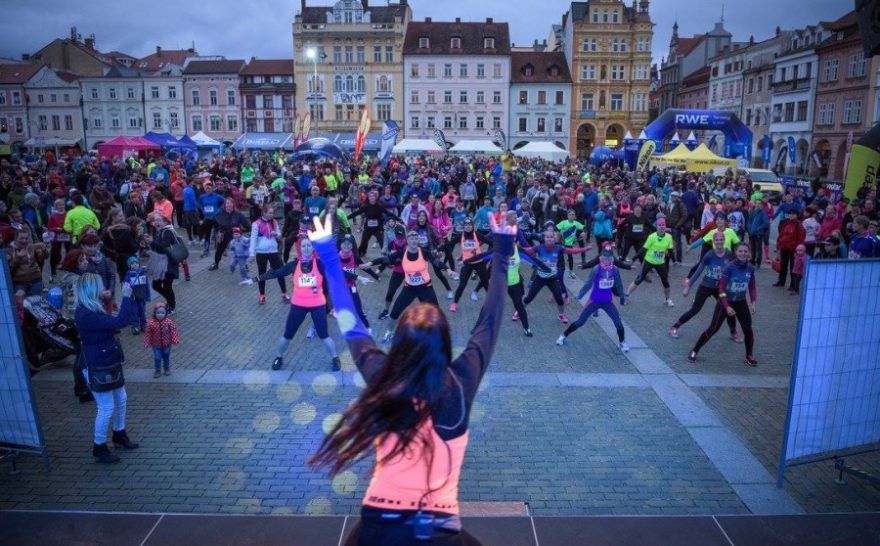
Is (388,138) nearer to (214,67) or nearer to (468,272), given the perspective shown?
(468,272)

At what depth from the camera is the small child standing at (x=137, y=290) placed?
9547 millimetres

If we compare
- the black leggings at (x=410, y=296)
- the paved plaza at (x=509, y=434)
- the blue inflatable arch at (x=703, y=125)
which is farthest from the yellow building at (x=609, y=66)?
the black leggings at (x=410, y=296)

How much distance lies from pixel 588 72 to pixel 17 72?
201 ft

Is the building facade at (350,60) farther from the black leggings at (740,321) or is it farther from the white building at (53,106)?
the black leggings at (740,321)

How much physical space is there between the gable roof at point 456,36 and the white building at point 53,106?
37.6m

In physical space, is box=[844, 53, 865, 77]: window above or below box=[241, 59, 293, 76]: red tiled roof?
below

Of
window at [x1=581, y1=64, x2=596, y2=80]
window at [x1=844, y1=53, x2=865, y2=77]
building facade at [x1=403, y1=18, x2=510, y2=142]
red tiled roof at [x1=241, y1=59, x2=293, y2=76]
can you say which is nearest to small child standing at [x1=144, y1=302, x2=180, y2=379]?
window at [x1=844, y1=53, x2=865, y2=77]

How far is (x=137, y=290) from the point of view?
32.4ft

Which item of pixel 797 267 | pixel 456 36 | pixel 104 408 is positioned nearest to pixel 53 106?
pixel 456 36

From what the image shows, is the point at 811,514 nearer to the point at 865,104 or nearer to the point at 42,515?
the point at 42,515

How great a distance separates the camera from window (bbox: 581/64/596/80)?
62312 mm

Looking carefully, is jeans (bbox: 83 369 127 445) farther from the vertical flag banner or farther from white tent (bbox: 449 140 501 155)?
white tent (bbox: 449 140 501 155)

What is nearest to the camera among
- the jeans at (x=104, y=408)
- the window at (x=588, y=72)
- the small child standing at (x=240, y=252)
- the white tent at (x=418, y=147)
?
the jeans at (x=104, y=408)

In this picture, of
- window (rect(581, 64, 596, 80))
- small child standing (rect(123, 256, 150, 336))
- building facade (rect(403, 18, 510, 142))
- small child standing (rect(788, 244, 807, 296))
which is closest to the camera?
small child standing (rect(123, 256, 150, 336))
